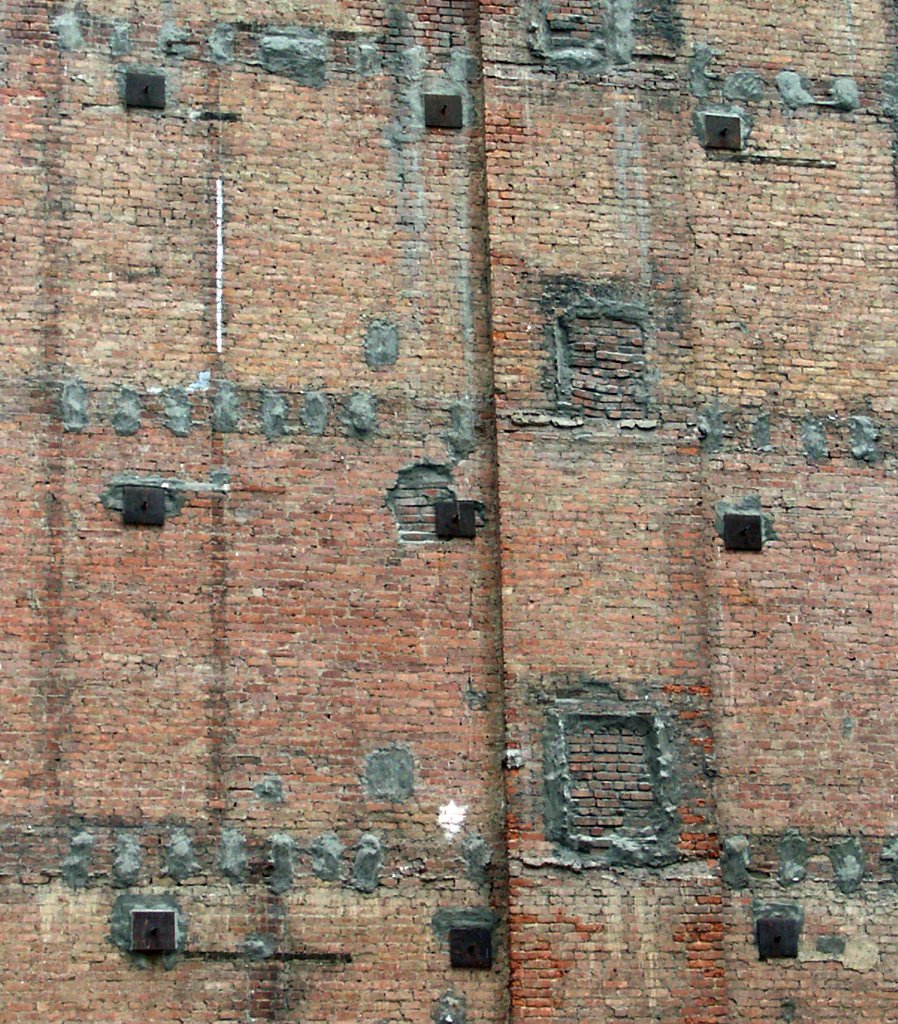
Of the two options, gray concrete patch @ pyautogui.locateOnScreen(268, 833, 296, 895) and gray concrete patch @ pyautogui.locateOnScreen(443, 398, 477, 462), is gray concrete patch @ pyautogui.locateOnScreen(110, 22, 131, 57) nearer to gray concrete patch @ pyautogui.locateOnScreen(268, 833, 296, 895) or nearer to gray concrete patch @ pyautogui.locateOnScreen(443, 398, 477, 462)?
gray concrete patch @ pyautogui.locateOnScreen(443, 398, 477, 462)

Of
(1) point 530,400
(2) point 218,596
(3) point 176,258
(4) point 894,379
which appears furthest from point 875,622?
(3) point 176,258

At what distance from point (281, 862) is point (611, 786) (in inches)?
87.1

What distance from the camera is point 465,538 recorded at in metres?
14.2

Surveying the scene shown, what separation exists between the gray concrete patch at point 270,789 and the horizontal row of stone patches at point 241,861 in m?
0.22

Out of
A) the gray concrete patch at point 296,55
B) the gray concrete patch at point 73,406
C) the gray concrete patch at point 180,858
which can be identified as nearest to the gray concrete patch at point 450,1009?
the gray concrete patch at point 180,858

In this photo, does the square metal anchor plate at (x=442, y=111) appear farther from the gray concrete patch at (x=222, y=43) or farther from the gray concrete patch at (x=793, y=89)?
the gray concrete patch at (x=793, y=89)

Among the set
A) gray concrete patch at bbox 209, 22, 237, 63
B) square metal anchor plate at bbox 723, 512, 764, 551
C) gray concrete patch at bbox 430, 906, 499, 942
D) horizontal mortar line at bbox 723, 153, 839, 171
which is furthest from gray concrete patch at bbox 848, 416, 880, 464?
gray concrete patch at bbox 209, 22, 237, 63

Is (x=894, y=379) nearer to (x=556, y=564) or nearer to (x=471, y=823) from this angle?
(x=556, y=564)

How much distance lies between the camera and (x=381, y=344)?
47.4ft

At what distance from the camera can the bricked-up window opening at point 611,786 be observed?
1366cm

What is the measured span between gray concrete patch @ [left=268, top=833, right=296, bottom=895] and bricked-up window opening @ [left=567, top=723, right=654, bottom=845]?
6.06 ft

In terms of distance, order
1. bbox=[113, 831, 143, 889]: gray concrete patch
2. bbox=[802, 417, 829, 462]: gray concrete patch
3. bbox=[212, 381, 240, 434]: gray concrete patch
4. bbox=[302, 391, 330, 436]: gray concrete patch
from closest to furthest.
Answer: bbox=[113, 831, 143, 889]: gray concrete patch, bbox=[212, 381, 240, 434]: gray concrete patch, bbox=[302, 391, 330, 436]: gray concrete patch, bbox=[802, 417, 829, 462]: gray concrete patch

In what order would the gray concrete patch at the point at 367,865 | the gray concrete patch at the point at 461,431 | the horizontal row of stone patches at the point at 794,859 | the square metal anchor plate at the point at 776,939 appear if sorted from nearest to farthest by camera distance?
1. the gray concrete patch at the point at 367,865
2. the square metal anchor plate at the point at 776,939
3. the horizontal row of stone patches at the point at 794,859
4. the gray concrete patch at the point at 461,431

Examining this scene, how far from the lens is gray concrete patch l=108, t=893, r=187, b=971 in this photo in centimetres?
1318
